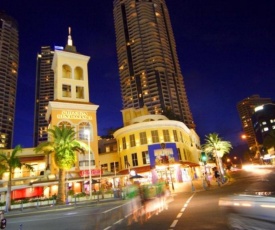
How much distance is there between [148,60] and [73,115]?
104648 millimetres

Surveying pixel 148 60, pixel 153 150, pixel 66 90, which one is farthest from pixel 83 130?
pixel 148 60

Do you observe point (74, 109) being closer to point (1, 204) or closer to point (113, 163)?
point (113, 163)

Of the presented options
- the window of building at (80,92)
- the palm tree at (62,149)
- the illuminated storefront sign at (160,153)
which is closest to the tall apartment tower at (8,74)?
the window of building at (80,92)

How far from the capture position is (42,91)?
170 m

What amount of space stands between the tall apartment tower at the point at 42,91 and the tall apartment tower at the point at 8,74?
67.4 ft

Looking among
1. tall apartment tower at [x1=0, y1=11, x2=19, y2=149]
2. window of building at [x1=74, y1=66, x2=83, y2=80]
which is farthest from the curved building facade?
tall apartment tower at [x1=0, y1=11, x2=19, y2=149]

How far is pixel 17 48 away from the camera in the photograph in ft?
516

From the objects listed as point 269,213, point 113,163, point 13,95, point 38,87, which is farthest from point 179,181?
point 38,87

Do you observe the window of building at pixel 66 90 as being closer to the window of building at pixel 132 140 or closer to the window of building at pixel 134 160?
the window of building at pixel 132 140

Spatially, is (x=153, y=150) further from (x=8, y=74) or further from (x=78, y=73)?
(x=8, y=74)

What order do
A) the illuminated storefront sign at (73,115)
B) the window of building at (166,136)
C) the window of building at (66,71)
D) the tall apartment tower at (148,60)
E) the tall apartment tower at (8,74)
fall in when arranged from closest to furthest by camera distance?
the illuminated storefront sign at (73,115) < the window of building at (166,136) < the window of building at (66,71) < the tall apartment tower at (8,74) < the tall apartment tower at (148,60)

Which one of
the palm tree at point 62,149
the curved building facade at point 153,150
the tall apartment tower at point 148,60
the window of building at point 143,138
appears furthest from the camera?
the tall apartment tower at point 148,60

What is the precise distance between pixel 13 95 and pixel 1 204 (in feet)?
419

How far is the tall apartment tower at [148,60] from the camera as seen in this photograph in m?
138
